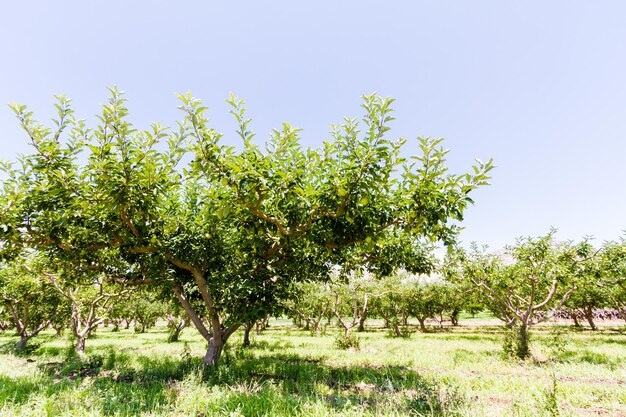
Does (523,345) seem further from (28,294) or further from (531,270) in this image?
(28,294)

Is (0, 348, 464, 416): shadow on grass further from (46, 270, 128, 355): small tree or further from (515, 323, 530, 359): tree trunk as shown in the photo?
(515, 323, 530, 359): tree trunk

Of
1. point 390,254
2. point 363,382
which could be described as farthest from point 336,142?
point 363,382

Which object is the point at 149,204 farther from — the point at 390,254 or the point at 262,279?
the point at 390,254

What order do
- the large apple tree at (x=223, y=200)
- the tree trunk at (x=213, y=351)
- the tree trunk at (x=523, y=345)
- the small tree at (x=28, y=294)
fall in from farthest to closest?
the small tree at (x=28, y=294), the tree trunk at (x=523, y=345), the tree trunk at (x=213, y=351), the large apple tree at (x=223, y=200)

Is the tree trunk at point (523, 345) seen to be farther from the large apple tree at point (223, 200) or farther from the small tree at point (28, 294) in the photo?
the small tree at point (28, 294)

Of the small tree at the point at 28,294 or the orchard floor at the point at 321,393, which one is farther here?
the small tree at the point at 28,294

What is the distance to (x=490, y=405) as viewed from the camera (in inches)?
266

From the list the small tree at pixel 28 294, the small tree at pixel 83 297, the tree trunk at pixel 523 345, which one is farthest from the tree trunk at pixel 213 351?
the tree trunk at pixel 523 345

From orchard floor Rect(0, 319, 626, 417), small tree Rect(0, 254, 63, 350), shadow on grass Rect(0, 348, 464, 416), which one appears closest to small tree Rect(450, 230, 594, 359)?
orchard floor Rect(0, 319, 626, 417)

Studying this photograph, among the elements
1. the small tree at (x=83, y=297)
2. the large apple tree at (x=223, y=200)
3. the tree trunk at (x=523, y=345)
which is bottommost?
the tree trunk at (x=523, y=345)

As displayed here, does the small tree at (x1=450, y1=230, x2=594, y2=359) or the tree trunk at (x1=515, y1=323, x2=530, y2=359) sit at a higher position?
the small tree at (x1=450, y1=230, x2=594, y2=359)

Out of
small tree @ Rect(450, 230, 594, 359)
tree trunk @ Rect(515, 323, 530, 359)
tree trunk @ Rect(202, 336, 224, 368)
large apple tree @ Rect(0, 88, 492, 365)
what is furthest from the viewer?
tree trunk @ Rect(515, 323, 530, 359)

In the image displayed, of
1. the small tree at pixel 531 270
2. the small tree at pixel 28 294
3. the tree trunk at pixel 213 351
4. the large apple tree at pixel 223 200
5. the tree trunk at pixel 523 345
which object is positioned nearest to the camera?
the large apple tree at pixel 223 200

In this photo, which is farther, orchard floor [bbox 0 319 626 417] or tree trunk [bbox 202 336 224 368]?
tree trunk [bbox 202 336 224 368]
